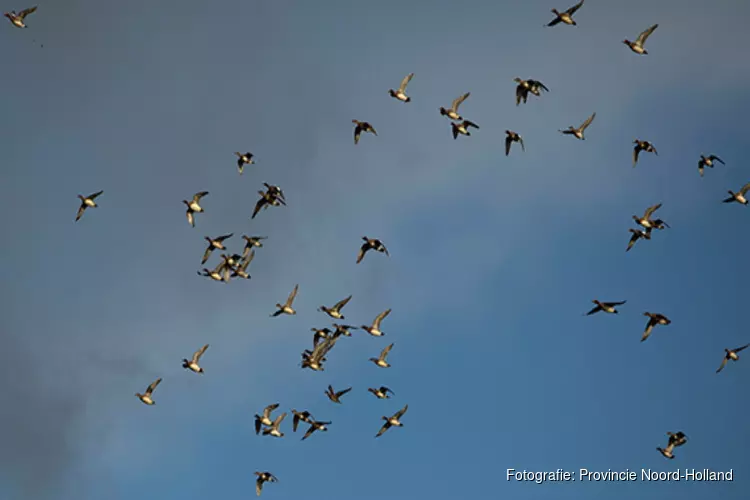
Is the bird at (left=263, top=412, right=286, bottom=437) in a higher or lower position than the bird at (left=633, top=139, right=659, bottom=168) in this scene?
lower

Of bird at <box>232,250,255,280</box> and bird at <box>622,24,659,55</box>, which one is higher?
bird at <box>622,24,659,55</box>

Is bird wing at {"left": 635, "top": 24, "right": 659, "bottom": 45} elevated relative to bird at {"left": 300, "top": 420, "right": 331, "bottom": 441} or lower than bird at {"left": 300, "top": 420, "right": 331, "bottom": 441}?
elevated

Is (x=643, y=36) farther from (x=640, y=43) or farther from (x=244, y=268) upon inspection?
(x=244, y=268)

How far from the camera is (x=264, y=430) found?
444 feet

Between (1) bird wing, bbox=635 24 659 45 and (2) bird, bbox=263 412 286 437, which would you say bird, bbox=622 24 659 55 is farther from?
(2) bird, bbox=263 412 286 437

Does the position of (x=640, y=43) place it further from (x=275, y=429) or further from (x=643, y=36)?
(x=275, y=429)

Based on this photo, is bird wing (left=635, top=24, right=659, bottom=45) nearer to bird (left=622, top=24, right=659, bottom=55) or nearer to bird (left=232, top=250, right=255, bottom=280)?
bird (left=622, top=24, right=659, bottom=55)

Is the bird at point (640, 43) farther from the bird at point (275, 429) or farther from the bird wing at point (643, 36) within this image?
the bird at point (275, 429)

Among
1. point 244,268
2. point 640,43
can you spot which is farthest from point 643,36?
point 244,268

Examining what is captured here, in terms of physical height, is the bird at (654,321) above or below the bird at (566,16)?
below

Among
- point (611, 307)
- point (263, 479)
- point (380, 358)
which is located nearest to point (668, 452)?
point (611, 307)

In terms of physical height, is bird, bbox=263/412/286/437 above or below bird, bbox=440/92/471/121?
below

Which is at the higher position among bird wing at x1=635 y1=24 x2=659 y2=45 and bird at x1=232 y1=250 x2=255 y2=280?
bird wing at x1=635 y1=24 x2=659 y2=45

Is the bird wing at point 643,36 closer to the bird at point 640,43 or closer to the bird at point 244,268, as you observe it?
the bird at point 640,43
